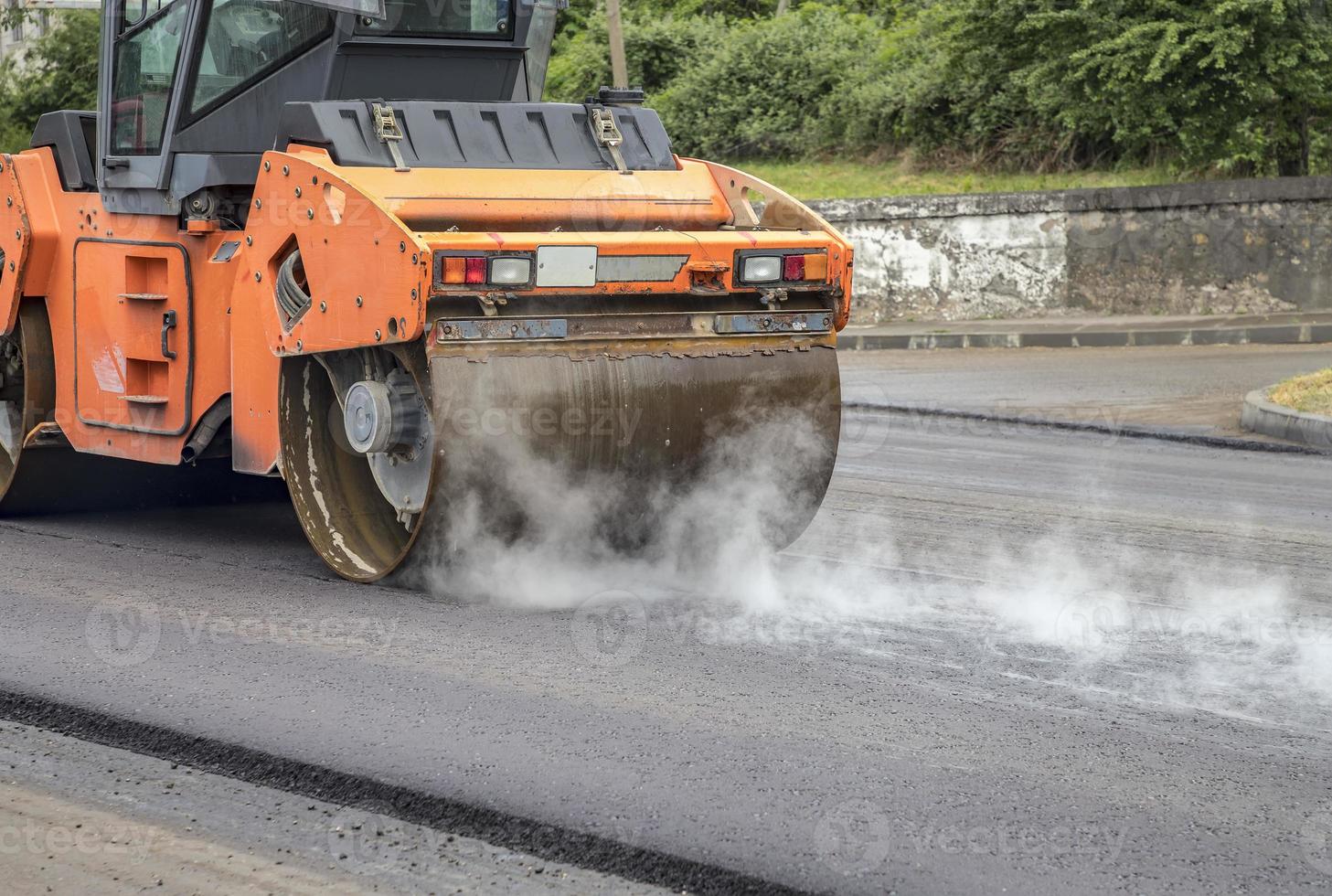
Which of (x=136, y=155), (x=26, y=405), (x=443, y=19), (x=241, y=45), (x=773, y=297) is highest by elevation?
(x=443, y=19)

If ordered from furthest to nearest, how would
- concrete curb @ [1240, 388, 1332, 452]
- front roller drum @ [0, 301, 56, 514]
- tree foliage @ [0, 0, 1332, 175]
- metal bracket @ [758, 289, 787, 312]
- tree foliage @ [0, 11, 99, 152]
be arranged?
1. tree foliage @ [0, 11, 99, 152]
2. tree foliage @ [0, 0, 1332, 175]
3. concrete curb @ [1240, 388, 1332, 452]
4. front roller drum @ [0, 301, 56, 514]
5. metal bracket @ [758, 289, 787, 312]

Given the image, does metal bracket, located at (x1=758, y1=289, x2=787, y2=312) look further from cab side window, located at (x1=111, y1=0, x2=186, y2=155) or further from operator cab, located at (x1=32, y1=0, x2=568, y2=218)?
cab side window, located at (x1=111, y1=0, x2=186, y2=155)

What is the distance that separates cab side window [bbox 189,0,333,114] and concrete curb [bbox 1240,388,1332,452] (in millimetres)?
6944

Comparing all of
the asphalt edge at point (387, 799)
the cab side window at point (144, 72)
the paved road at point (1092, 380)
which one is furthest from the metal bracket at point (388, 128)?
the paved road at point (1092, 380)

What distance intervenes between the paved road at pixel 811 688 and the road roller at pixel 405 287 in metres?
0.44

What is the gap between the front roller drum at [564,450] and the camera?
5.77 metres

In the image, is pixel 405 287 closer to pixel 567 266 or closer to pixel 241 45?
pixel 567 266

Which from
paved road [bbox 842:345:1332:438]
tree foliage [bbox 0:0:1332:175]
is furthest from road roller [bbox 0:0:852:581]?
tree foliage [bbox 0:0:1332:175]

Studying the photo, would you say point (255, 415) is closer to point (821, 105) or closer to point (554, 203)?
point (554, 203)

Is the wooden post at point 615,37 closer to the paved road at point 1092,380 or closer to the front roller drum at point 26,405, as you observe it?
the paved road at point 1092,380

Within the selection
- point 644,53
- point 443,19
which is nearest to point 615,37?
point 644,53

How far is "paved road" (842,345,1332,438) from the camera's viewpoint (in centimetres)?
1233

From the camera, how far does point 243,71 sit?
7074 millimetres

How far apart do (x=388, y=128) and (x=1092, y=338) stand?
12976 millimetres
